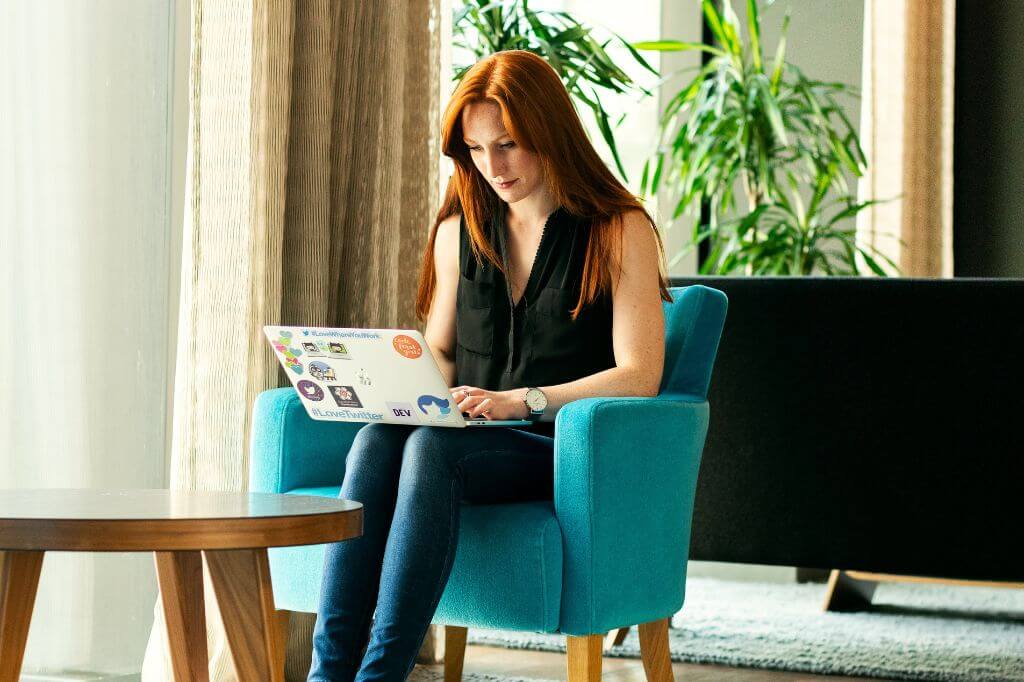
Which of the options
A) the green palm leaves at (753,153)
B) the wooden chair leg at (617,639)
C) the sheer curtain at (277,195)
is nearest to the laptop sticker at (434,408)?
the sheer curtain at (277,195)

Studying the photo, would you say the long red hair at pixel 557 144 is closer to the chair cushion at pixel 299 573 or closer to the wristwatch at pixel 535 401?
the wristwatch at pixel 535 401

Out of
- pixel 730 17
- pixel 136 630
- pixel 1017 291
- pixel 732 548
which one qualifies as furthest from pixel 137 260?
pixel 730 17

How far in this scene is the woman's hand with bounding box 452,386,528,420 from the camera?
1.97 meters

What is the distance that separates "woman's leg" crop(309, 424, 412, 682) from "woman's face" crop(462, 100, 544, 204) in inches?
19.1

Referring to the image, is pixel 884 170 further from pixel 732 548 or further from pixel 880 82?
pixel 732 548

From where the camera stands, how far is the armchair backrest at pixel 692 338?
2309 millimetres

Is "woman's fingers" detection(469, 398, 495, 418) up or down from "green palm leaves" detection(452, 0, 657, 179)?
down

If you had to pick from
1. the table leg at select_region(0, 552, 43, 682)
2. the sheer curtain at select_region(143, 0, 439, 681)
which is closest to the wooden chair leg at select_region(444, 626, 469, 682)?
the sheer curtain at select_region(143, 0, 439, 681)

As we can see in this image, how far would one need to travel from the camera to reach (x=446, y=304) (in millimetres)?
2398

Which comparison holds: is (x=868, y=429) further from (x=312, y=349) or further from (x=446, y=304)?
(x=312, y=349)

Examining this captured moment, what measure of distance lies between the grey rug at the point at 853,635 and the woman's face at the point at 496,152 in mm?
975

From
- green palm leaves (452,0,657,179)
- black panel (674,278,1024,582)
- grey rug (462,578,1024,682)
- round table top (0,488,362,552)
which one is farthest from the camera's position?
green palm leaves (452,0,657,179)

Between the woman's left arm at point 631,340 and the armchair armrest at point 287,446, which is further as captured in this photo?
the armchair armrest at point 287,446

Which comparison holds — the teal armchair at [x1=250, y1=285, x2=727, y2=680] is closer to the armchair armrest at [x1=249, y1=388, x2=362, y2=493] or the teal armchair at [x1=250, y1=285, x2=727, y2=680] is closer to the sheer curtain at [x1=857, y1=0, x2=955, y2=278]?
the armchair armrest at [x1=249, y1=388, x2=362, y2=493]
